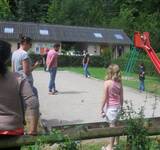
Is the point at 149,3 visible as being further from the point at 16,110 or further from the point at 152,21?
the point at 16,110

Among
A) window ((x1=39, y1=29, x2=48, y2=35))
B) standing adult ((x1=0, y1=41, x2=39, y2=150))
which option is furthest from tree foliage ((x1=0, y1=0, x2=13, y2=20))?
standing adult ((x1=0, y1=41, x2=39, y2=150))

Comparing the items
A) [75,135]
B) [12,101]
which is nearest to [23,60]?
[75,135]

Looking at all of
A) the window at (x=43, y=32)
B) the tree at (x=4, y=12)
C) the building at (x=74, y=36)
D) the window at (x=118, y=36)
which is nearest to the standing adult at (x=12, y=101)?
the building at (x=74, y=36)

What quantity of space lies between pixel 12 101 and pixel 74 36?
211 feet

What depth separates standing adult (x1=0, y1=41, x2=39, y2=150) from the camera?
4.44 meters

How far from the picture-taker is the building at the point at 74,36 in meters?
66.3

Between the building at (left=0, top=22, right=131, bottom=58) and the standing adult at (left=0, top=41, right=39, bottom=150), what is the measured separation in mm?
61084

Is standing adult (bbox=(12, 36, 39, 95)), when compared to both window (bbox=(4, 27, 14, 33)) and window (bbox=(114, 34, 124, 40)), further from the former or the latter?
window (bbox=(114, 34, 124, 40))

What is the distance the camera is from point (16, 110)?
4504mm

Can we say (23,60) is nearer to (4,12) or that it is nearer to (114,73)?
(114,73)

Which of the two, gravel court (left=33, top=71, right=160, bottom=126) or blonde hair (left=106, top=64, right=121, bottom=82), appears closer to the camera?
blonde hair (left=106, top=64, right=121, bottom=82)

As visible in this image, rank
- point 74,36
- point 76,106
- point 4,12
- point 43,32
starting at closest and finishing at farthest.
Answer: point 76,106 < point 43,32 < point 74,36 < point 4,12

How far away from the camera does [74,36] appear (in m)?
68.8

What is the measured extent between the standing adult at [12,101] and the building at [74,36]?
61.1m
